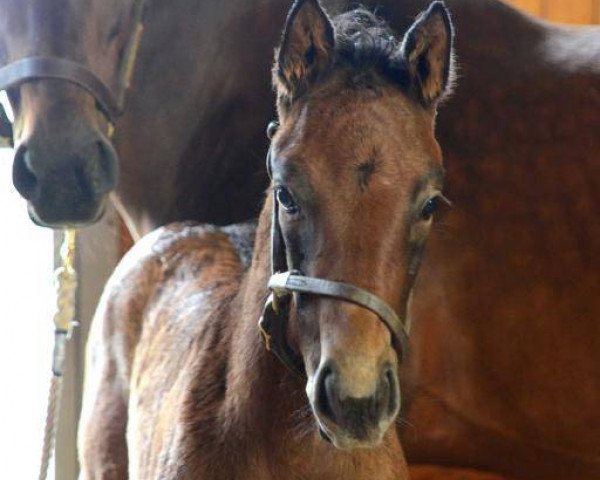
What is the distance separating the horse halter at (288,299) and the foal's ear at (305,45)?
85mm

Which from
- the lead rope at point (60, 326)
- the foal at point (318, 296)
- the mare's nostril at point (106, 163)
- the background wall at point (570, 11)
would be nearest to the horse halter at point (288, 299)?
the foal at point (318, 296)

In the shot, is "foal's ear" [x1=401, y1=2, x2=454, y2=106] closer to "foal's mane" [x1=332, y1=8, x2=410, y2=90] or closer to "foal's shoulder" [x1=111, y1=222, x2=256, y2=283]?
"foal's mane" [x1=332, y1=8, x2=410, y2=90]

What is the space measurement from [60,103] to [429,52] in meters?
0.58

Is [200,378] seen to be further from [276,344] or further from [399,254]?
[399,254]

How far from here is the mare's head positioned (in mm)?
1592

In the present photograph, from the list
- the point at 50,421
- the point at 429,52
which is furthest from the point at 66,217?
the point at 429,52

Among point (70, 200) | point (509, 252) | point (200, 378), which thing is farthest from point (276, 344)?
point (509, 252)

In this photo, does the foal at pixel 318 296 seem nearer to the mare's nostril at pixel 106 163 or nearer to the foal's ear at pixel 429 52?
the foal's ear at pixel 429 52

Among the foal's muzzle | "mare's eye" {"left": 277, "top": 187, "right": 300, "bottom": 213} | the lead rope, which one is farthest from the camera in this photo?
the lead rope

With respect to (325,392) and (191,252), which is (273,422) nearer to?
(325,392)

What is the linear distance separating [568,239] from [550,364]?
0.20 meters

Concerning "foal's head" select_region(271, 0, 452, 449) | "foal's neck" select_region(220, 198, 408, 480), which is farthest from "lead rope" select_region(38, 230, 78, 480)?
"foal's head" select_region(271, 0, 452, 449)

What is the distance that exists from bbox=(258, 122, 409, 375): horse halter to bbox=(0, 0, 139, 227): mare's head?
0.32 metres

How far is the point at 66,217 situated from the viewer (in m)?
1.61
